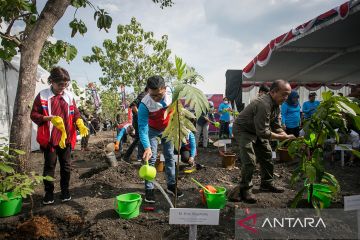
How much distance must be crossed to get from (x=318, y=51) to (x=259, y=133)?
4786 mm

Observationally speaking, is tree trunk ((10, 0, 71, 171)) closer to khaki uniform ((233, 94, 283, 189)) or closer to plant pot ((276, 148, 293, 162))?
khaki uniform ((233, 94, 283, 189))

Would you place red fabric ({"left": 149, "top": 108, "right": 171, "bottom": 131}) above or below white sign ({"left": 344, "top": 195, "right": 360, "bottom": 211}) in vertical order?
above

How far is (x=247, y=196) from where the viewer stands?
2965 mm

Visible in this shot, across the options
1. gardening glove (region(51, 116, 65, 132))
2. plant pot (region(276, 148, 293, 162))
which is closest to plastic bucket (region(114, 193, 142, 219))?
gardening glove (region(51, 116, 65, 132))

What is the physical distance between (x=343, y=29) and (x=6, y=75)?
7.40 metres

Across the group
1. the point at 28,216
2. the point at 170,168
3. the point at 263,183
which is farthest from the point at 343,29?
the point at 28,216

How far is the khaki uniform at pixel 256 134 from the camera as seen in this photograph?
2795 mm

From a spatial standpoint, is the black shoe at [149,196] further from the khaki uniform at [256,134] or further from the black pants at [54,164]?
the khaki uniform at [256,134]

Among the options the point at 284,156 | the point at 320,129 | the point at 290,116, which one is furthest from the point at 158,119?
the point at 290,116

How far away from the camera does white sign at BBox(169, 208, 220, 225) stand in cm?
159

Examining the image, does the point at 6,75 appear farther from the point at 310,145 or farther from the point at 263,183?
the point at 310,145

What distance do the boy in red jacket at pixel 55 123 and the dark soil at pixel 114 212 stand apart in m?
0.36

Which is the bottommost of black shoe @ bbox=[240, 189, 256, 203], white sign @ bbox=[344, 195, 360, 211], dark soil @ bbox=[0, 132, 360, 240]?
dark soil @ bbox=[0, 132, 360, 240]

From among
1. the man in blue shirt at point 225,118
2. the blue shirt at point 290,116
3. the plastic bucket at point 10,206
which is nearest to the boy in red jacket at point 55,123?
the plastic bucket at point 10,206
